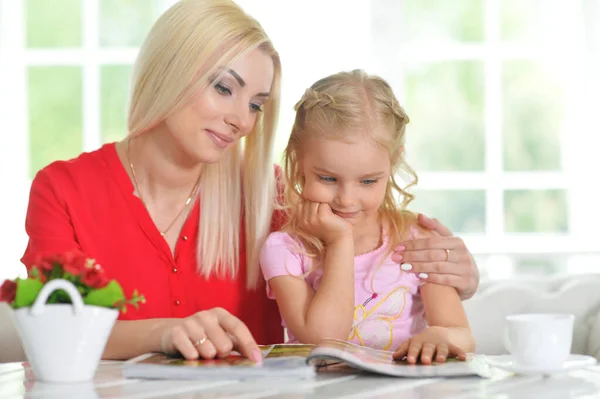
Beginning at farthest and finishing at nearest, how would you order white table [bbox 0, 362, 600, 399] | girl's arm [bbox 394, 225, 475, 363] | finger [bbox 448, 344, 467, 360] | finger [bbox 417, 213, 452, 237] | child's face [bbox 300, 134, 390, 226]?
finger [bbox 417, 213, 452, 237] < child's face [bbox 300, 134, 390, 226] < girl's arm [bbox 394, 225, 475, 363] < finger [bbox 448, 344, 467, 360] < white table [bbox 0, 362, 600, 399]

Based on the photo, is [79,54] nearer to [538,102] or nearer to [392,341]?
[538,102]

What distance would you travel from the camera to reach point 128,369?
1337mm

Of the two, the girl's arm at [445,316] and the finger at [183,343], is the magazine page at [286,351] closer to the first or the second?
the finger at [183,343]

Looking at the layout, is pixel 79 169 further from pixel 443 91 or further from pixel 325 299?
pixel 443 91

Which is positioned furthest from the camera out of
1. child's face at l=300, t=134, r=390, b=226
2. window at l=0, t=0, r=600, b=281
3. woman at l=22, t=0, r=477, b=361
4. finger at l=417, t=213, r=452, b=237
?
window at l=0, t=0, r=600, b=281

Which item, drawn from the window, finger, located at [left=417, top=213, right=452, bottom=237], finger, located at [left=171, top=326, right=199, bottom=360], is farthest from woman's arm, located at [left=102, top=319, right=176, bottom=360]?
the window

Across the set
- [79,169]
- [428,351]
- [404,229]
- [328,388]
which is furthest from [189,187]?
[328,388]

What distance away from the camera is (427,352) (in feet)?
4.73

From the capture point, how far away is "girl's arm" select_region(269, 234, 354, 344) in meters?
1.83

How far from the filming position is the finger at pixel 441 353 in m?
1.44

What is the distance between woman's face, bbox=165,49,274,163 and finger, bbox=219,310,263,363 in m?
0.59

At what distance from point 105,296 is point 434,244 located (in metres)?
0.87

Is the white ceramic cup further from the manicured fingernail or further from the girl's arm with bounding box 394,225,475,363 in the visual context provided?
the manicured fingernail

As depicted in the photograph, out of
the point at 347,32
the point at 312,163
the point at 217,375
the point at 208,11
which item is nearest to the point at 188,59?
the point at 208,11
